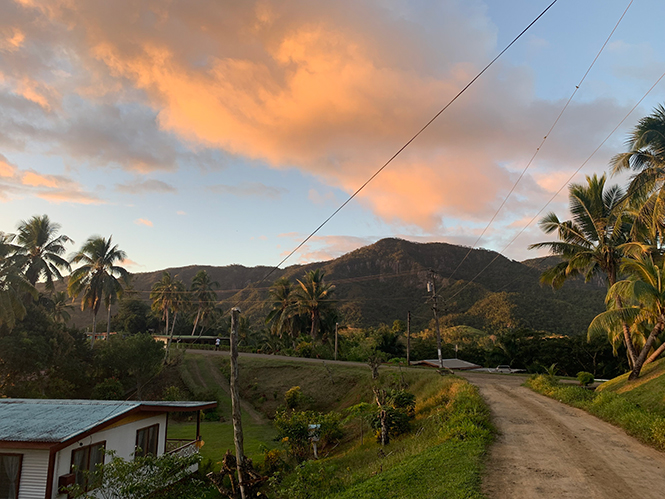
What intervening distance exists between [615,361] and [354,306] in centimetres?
5692

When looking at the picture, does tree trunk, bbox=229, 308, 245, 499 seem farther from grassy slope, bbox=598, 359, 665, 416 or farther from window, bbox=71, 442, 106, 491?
grassy slope, bbox=598, 359, 665, 416

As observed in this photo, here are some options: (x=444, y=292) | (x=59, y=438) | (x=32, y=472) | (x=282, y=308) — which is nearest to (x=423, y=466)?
(x=59, y=438)

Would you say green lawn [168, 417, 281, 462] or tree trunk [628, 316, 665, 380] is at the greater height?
tree trunk [628, 316, 665, 380]

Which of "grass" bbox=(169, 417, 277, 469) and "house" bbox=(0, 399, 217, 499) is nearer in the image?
"house" bbox=(0, 399, 217, 499)

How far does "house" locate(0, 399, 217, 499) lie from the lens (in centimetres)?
1232

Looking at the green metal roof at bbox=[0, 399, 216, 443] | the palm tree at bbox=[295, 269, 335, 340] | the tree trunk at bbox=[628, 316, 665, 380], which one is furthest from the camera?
the palm tree at bbox=[295, 269, 335, 340]

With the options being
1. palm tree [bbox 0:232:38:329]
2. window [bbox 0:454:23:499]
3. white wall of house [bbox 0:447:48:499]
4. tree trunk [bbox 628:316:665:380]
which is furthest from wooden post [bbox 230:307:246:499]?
palm tree [bbox 0:232:38:329]

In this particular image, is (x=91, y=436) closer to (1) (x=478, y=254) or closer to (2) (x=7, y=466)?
(2) (x=7, y=466)

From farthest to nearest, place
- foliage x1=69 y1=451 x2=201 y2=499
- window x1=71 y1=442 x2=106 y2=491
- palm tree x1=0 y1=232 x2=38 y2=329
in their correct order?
palm tree x1=0 y1=232 x2=38 y2=329 < window x1=71 y1=442 x2=106 y2=491 < foliage x1=69 y1=451 x2=201 y2=499

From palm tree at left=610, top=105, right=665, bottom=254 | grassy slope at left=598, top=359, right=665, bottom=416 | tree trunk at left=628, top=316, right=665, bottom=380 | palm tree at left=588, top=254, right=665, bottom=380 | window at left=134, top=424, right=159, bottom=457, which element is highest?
palm tree at left=610, top=105, right=665, bottom=254

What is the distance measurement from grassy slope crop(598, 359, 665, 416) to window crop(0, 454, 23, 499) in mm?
20768

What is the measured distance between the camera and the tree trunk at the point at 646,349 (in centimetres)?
1844

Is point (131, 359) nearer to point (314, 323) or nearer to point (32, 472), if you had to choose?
point (314, 323)

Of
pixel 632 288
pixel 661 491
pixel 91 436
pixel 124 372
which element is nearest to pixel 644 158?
pixel 632 288
